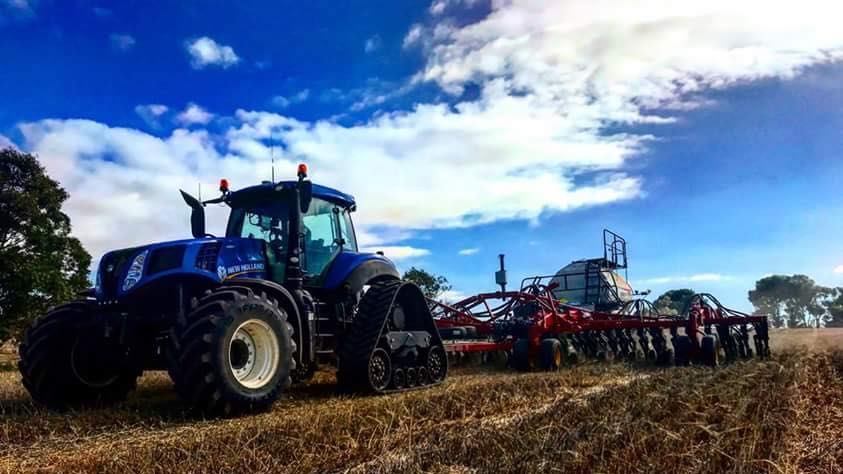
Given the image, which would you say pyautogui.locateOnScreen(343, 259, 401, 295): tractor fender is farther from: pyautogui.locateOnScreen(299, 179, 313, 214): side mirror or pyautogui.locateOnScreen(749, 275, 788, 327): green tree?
pyautogui.locateOnScreen(749, 275, 788, 327): green tree

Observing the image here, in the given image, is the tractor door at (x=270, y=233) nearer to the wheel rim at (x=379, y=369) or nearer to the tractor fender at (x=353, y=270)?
the tractor fender at (x=353, y=270)

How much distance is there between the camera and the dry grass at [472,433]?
386 centimetres

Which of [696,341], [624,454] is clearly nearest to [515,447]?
[624,454]

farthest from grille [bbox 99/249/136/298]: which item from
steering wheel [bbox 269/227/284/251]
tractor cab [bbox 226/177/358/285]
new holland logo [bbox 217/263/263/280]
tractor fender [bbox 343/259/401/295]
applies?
tractor fender [bbox 343/259/401/295]

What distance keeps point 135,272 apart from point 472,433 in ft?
12.7

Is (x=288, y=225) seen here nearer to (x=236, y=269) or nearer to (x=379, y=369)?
(x=236, y=269)

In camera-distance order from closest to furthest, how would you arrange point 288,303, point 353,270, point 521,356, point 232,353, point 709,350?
1. point 232,353
2. point 288,303
3. point 353,270
4. point 521,356
5. point 709,350

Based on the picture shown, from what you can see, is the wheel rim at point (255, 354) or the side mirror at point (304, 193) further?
the side mirror at point (304, 193)

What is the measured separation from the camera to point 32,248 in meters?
19.5

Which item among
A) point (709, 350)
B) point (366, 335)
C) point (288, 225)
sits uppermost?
point (288, 225)

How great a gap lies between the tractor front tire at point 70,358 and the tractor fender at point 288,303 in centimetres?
148

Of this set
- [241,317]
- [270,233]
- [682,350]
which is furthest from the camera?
[682,350]

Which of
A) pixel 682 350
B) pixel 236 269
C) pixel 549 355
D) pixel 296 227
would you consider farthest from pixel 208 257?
pixel 682 350

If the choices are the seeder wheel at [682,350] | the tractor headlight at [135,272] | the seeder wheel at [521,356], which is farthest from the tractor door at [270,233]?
the seeder wheel at [682,350]
